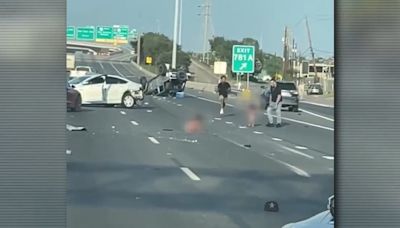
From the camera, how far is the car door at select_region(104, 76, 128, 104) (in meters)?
3.88

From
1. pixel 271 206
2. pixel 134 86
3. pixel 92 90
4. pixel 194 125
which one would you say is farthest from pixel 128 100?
pixel 271 206

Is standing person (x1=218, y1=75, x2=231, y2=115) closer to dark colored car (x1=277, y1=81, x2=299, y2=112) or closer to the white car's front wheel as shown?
dark colored car (x1=277, y1=81, x2=299, y2=112)

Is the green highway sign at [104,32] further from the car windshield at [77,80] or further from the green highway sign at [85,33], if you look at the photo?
the car windshield at [77,80]

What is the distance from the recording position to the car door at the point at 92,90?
3709 mm

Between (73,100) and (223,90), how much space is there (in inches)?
35.1

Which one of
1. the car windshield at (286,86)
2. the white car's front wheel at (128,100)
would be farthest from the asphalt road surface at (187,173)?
the car windshield at (286,86)

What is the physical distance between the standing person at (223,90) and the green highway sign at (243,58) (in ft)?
0.37

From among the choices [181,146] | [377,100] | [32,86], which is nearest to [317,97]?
[377,100]

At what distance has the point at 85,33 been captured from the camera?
352 centimetres

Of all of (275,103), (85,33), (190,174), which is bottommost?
(190,174)

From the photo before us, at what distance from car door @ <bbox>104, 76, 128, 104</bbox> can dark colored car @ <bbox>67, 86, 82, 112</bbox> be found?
0.86 ft

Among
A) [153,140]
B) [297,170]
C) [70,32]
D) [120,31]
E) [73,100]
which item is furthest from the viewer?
[153,140]

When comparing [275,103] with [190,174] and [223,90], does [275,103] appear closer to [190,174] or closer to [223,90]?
[223,90]

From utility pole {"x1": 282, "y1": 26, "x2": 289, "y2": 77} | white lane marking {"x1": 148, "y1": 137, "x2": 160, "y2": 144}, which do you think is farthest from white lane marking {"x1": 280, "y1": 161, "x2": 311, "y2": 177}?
white lane marking {"x1": 148, "y1": 137, "x2": 160, "y2": 144}
